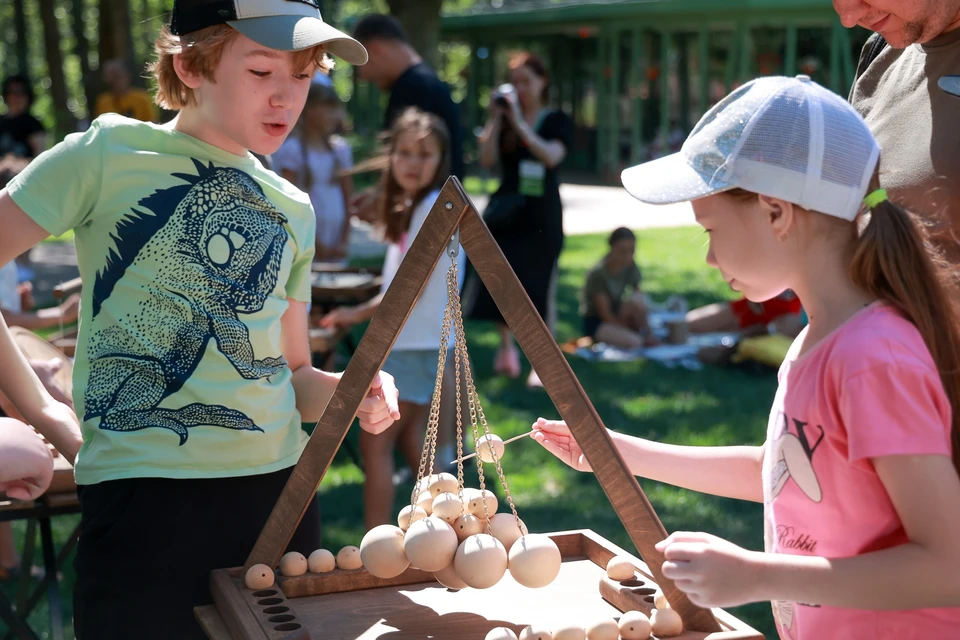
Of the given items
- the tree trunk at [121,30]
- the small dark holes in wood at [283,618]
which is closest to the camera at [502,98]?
the small dark holes in wood at [283,618]

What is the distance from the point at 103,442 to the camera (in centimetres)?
185

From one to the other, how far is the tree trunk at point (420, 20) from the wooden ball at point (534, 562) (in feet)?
29.8

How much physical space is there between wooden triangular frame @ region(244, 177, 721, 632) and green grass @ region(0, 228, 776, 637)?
2.11 meters

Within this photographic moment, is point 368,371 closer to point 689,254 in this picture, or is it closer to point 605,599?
point 605,599

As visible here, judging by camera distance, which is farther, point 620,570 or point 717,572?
point 620,570

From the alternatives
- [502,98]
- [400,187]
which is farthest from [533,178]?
[400,187]

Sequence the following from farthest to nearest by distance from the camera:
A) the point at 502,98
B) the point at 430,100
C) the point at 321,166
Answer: the point at 321,166, the point at 502,98, the point at 430,100

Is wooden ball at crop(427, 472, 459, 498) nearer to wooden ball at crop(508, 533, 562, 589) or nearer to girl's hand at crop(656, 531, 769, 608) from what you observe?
wooden ball at crop(508, 533, 562, 589)

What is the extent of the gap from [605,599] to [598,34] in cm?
2107

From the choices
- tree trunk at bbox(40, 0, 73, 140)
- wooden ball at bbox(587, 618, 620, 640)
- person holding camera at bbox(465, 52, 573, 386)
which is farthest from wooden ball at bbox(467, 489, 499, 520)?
tree trunk at bbox(40, 0, 73, 140)

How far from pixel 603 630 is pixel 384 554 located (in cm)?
38

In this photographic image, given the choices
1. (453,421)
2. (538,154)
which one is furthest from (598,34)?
(453,421)

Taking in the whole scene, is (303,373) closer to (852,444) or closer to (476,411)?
(476,411)

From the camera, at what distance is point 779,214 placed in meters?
1.45
